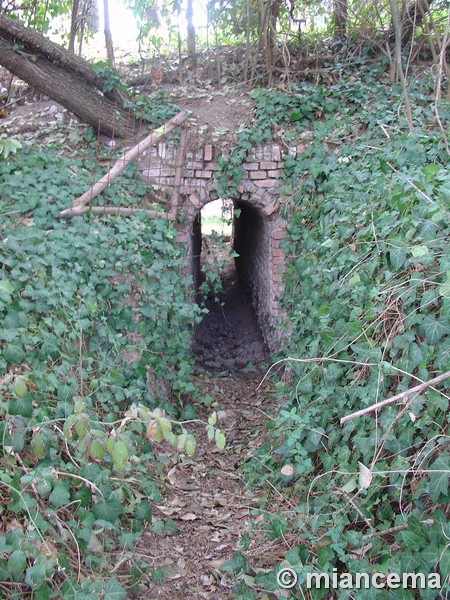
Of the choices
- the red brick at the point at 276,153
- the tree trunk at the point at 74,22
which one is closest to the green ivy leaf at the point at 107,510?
the red brick at the point at 276,153

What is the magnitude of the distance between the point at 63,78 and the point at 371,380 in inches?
218

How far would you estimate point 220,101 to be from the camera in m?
7.30

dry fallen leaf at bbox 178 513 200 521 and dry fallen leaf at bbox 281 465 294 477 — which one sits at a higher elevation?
dry fallen leaf at bbox 281 465 294 477

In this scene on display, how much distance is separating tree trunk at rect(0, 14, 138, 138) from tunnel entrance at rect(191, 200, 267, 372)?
5.57ft

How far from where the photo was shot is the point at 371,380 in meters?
3.39

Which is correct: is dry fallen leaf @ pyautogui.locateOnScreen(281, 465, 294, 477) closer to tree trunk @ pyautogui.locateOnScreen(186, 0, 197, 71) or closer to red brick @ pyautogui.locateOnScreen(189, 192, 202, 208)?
red brick @ pyautogui.locateOnScreen(189, 192, 202, 208)

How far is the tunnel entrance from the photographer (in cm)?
710

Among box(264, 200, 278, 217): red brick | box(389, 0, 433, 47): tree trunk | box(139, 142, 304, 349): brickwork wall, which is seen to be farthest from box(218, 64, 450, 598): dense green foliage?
box(389, 0, 433, 47): tree trunk

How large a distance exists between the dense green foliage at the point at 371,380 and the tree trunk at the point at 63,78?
300cm

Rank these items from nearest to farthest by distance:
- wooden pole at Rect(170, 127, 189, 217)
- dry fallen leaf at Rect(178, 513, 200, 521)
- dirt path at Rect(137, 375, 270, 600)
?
1. dirt path at Rect(137, 375, 270, 600)
2. dry fallen leaf at Rect(178, 513, 200, 521)
3. wooden pole at Rect(170, 127, 189, 217)

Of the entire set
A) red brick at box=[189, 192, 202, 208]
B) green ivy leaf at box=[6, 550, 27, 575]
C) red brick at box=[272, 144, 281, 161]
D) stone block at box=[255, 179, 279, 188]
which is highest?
red brick at box=[272, 144, 281, 161]

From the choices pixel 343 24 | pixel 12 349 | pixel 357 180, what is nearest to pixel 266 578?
pixel 12 349

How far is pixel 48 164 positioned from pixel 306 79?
3.74 meters

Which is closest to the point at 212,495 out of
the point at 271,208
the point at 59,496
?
the point at 59,496
